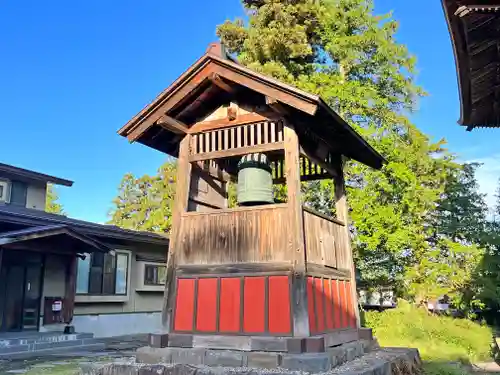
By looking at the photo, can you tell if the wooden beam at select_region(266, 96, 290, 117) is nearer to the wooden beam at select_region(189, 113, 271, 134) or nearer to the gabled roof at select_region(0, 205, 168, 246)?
the wooden beam at select_region(189, 113, 271, 134)

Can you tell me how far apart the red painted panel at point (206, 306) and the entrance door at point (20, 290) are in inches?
322

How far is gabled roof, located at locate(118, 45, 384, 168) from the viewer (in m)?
6.70

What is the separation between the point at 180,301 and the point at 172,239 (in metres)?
0.96

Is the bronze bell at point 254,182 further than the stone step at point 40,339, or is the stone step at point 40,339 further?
the stone step at point 40,339

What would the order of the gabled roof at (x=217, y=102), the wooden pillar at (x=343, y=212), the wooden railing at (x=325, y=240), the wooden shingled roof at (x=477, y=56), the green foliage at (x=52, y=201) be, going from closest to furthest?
1. the wooden shingled roof at (x=477, y=56)
2. the gabled roof at (x=217, y=102)
3. the wooden railing at (x=325, y=240)
4. the wooden pillar at (x=343, y=212)
5. the green foliage at (x=52, y=201)

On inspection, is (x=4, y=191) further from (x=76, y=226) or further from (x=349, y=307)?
(x=349, y=307)

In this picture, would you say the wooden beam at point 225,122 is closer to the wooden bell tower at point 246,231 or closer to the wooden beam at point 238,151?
the wooden bell tower at point 246,231

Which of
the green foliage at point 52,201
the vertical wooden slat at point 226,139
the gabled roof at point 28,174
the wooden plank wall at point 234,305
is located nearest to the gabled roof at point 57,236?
the gabled roof at point 28,174

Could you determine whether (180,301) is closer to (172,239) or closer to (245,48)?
(172,239)

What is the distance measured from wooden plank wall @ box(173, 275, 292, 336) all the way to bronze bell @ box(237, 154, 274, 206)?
117 centimetres

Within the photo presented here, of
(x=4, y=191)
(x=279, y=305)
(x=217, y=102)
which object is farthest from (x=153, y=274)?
(x=279, y=305)

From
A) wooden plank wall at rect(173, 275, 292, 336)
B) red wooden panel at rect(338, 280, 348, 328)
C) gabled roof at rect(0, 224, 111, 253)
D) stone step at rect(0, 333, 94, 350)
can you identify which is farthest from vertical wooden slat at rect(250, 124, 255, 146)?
stone step at rect(0, 333, 94, 350)

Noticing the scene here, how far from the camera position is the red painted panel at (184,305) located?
6891 mm

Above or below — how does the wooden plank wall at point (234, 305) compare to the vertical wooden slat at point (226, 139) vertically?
below
